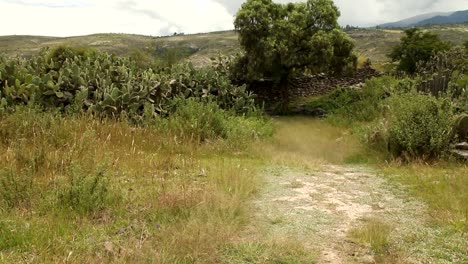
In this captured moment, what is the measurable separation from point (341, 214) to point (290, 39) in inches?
470

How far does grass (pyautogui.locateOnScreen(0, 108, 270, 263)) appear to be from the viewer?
3320 millimetres

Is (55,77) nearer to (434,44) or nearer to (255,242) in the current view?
(255,242)

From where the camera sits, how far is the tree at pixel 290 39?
51.8 ft

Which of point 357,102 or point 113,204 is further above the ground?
point 113,204

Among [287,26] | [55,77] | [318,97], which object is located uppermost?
[287,26]

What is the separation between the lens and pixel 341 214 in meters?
4.75

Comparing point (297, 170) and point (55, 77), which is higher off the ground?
point (55, 77)

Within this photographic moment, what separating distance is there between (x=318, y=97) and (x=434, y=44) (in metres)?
10.2

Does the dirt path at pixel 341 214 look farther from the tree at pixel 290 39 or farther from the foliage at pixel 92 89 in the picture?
the tree at pixel 290 39

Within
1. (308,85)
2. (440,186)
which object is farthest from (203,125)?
(308,85)

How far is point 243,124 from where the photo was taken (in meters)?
11.6

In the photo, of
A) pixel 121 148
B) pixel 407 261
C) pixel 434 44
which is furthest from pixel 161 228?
pixel 434 44

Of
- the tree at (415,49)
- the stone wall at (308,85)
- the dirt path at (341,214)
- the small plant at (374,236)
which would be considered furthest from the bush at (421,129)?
the tree at (415,49)

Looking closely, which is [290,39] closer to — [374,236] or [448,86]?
[448,86]
